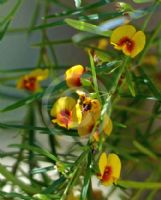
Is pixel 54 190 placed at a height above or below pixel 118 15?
below

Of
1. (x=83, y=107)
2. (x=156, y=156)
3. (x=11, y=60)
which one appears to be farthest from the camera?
(x=11, y=60)

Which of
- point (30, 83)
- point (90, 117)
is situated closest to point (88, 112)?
point (90, 117)

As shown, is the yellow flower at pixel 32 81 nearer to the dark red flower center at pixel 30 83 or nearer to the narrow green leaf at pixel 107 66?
the dark red flower center at pixel 30 83

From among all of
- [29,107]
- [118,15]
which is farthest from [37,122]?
[118,15]

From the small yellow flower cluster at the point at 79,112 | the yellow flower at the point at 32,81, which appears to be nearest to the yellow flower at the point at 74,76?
the small yellow flower cluster at the point at 79,112

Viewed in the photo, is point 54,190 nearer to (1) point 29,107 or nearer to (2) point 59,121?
(2) point 59,121

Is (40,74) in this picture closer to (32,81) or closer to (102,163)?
(32,81)

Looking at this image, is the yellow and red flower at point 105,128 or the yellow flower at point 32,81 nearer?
the yellow and red flower at point 105,128

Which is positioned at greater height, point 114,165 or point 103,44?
point 103,44
